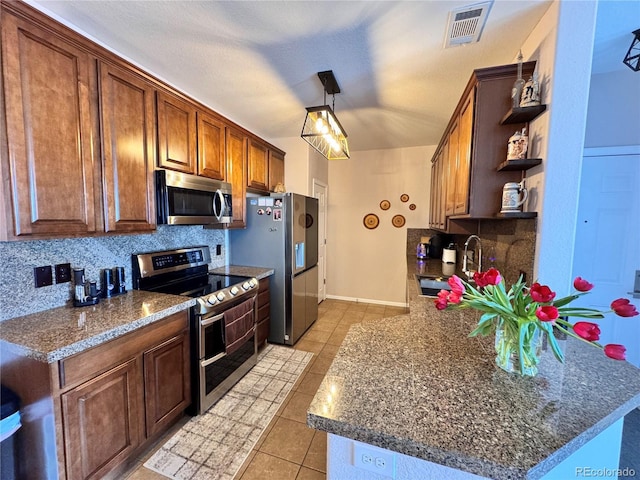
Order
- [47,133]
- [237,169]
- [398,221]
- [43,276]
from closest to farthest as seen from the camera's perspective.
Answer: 1. [47,133]
2. [43,276]
3. [237,169]
4. [398,221]

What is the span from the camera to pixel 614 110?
2.08 meters

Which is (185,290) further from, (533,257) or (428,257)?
(428,257)

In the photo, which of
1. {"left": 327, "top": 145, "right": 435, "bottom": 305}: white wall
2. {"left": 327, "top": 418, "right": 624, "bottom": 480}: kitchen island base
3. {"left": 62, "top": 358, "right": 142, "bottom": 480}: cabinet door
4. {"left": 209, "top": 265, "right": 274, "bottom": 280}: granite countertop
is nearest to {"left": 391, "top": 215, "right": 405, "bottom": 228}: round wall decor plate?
{"left": 327, "top": 145, "right": 435, "bottom": 305}: white wall

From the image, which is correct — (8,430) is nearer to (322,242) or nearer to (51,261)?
(51,261)

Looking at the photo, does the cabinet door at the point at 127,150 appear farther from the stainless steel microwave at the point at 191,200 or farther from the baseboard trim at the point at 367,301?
the baseboard trim at the point at 367,301

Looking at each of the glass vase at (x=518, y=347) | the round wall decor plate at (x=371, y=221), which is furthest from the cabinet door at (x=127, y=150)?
the round wall decor plate at (x=371, y=221)

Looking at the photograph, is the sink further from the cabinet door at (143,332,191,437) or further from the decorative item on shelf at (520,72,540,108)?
the cabinet door at (143,332,191,437)

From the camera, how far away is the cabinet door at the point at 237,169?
2627 millimetres

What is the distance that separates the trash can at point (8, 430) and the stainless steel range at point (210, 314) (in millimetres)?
838

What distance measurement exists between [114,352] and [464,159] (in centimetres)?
244

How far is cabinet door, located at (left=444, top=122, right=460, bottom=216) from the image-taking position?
6.97 feet

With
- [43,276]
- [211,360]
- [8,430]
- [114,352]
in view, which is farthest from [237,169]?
[8,430]

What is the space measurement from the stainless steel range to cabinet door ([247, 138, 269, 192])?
3.32ft

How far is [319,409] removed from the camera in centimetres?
76
